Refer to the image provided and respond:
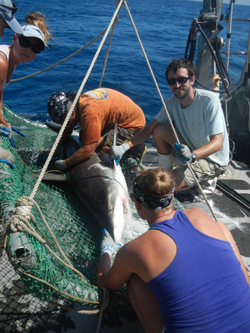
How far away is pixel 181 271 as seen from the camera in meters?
1.56

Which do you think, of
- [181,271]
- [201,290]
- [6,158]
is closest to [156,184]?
[181,271]

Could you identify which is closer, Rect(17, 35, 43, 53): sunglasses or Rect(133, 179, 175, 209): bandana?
Rect(133, 179, 175, 209): bandana

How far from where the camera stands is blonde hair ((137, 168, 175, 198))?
1766 millimetres

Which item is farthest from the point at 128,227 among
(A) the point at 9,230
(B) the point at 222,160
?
(B) the point at 222,160

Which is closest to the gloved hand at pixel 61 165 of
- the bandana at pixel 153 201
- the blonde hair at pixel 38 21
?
the blonde hair at pixel 38 21

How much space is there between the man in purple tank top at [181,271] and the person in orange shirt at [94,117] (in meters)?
1.68

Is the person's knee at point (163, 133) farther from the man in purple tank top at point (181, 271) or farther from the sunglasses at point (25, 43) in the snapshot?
the man in purple tank top at point (181, 271)

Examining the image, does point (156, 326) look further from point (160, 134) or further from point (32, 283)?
point (160, 134)

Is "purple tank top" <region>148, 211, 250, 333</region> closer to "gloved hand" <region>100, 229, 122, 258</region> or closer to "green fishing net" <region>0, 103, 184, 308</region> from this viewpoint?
"green fishing net" <region>0, 103, 184, 308</region>

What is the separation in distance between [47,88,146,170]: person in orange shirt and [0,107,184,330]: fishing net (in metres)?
0.40

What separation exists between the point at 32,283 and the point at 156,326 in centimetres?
78

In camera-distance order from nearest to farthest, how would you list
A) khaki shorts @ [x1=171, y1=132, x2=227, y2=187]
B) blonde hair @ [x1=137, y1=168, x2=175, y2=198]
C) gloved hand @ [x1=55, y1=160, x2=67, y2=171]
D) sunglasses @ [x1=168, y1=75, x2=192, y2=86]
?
blonde hair @ [x1=137, y1=168, x2=175, y2=198] < sunglasses @ [x1=168, y1=75, x2=192, y2=86] < gloved hand @ [x1=55, y1=160, x2=67, y2=171] < khaki shorts @ [x1=171, y1=132, x2=227, y2=187]

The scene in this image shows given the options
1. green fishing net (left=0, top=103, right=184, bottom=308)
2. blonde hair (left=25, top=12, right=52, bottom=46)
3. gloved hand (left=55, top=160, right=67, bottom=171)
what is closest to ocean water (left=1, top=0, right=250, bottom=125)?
blonde hair (left=25, top=12, right=52, bottom=46)

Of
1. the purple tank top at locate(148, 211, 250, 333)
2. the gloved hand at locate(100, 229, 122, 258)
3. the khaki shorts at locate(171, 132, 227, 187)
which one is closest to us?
the purple tank top at locate(148, 211, 250, 333)
